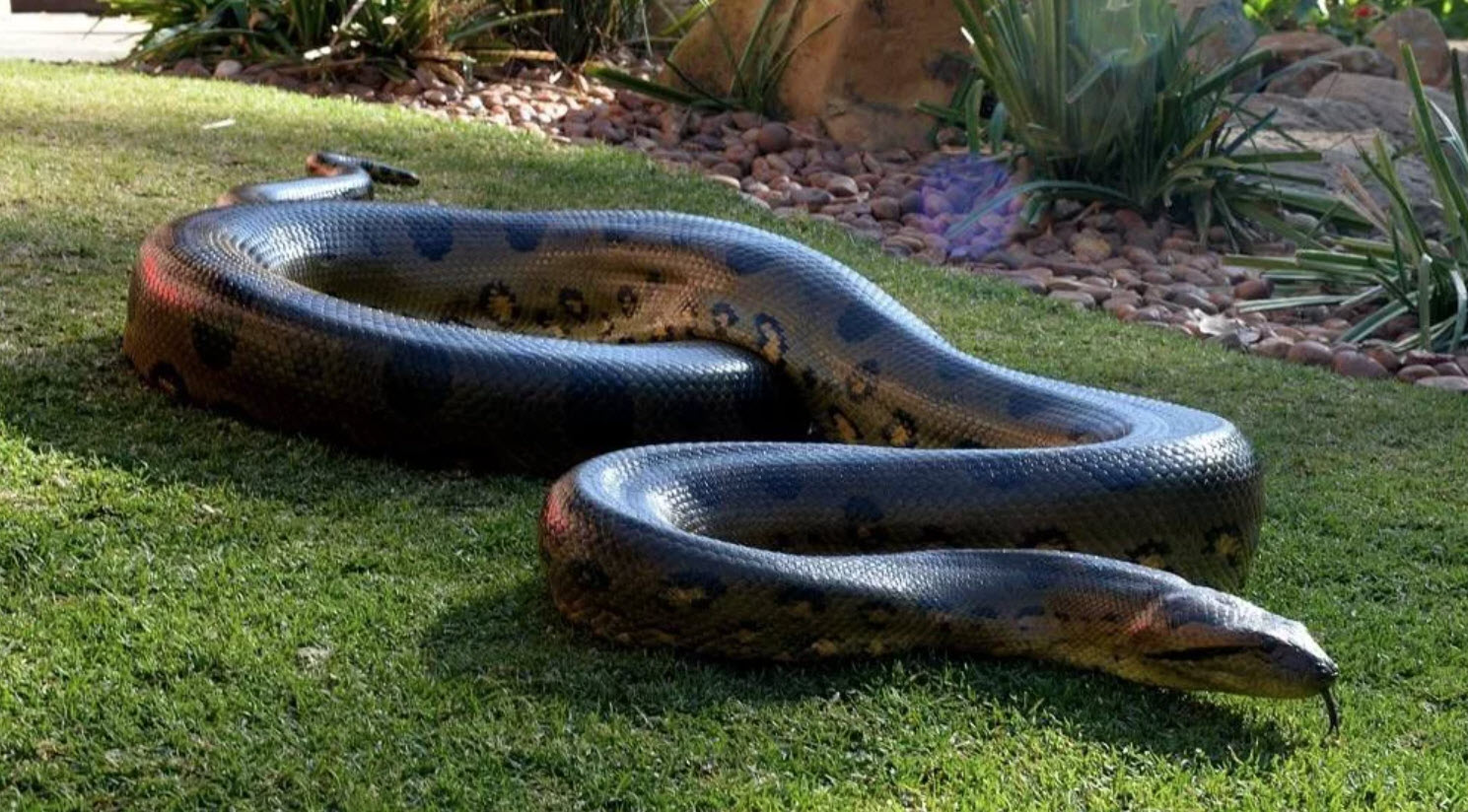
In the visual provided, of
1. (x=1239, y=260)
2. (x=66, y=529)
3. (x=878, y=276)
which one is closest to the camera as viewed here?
(x=66, y=529)

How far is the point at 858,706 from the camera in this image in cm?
354

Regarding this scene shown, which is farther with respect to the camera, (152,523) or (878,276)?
(878,276)

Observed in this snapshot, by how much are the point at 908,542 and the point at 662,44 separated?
894 centimetres

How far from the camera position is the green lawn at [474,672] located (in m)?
3.21

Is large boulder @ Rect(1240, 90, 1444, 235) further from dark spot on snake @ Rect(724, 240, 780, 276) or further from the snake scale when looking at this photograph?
the snake scale

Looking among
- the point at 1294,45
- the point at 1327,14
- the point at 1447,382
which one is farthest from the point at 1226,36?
the point at 1447,382

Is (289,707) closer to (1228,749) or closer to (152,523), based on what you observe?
(152,523)

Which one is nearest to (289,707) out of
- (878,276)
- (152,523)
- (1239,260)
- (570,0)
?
(152,523)

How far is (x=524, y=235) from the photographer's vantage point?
6.03 meters

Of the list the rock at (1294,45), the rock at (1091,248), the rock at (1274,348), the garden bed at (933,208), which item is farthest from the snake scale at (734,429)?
the rock at (1294,45)

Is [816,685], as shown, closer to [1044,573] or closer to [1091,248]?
[1044,573]

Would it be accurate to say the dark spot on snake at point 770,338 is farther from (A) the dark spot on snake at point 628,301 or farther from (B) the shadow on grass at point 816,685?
(B) the shadow on grass at point 816,685

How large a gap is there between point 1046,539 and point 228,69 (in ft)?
26.6

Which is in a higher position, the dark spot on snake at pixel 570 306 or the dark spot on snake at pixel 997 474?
the dark spot on snake at pixel 997 474
